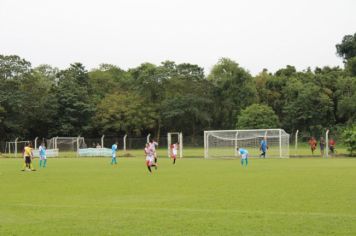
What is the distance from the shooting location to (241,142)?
4884 centimetres

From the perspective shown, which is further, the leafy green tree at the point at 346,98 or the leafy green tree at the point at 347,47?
the leafy green tree at the point at 347,47

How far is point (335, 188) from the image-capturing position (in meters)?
16.9

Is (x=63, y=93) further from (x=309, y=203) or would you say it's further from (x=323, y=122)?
(x=309, y=203)

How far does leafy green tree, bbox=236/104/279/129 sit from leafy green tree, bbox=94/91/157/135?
12544mm

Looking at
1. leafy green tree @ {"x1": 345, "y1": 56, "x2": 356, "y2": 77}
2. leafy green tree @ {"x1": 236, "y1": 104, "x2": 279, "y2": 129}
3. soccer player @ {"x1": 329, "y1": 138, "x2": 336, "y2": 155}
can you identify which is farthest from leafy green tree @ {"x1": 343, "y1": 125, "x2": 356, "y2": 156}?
leafy green tree @ {"x1": 345, "y1": 56, "x2": 356, "y2": 77}

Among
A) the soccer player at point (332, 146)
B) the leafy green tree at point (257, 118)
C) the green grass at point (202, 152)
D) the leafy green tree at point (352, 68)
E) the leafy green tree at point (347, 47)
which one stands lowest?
the green grass at point (202, 152)

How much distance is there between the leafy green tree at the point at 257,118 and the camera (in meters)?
70.8

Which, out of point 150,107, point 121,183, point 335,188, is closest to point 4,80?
point 150,107

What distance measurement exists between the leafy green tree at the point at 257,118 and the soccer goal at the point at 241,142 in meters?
21.4

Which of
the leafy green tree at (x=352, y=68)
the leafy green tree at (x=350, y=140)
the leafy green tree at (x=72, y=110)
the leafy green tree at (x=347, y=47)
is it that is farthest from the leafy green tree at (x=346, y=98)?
the leafy green tree at (x=72, y=110)

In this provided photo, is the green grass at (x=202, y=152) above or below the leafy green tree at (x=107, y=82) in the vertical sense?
below

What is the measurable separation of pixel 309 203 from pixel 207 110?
6390 centimetres

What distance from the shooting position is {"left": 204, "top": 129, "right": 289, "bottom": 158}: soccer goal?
4678 cm

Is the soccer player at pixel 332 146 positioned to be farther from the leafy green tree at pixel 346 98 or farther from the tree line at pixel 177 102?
the leafy green tree at pixel 346 98
